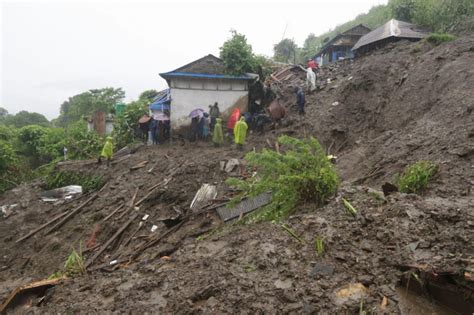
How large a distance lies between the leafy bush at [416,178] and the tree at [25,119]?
52.3 metres

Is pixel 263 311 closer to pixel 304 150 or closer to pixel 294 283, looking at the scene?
pixel 294 283

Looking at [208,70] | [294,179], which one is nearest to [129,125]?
[208,70]

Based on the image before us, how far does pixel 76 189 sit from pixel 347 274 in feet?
40.7

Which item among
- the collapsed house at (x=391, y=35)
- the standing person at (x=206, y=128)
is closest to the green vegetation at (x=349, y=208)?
Result: the standing person at (x=206, y=128)

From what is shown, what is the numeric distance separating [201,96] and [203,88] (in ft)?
1.40

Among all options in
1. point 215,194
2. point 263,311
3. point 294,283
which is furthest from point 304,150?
point 215,194

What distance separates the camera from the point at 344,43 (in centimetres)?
2538

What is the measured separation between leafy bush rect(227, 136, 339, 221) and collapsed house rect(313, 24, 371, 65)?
72.6 feet

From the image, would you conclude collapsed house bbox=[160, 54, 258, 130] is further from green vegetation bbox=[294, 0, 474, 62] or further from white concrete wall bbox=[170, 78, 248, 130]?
green vegetation bbox=[294, 0, 474, 62]

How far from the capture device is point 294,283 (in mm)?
3236

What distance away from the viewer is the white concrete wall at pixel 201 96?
16844mm

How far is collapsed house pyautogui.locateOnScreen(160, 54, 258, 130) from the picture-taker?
16.8 m

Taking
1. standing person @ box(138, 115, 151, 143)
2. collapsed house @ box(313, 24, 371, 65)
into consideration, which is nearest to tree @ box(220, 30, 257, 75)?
standing person @ box(138, 115, 151, 143)

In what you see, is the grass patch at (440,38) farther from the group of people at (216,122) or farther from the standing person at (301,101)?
the standing person at (301,101)
